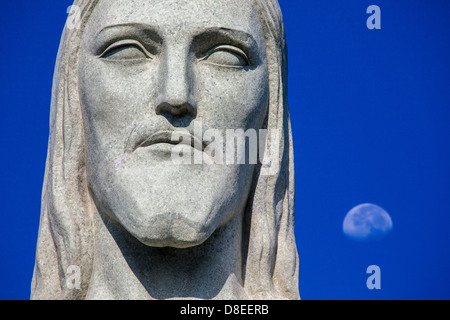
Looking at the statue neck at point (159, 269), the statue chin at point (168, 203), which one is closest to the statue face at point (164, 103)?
the statue chin at point (168, 203)

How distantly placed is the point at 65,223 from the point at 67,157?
0.54 metres

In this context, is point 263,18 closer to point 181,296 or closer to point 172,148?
point 172,148

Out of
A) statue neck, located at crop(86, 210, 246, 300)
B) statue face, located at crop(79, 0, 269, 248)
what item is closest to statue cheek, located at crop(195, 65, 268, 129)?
statue face, located at crop(79, 0, 269, 248)

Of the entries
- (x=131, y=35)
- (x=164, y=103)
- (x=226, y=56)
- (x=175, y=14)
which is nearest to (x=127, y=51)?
(x=131, y=35)

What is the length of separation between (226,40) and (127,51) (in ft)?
2.49

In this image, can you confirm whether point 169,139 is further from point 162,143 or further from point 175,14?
point 175,14

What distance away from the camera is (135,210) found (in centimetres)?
625

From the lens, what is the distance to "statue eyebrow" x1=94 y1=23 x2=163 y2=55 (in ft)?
21.5

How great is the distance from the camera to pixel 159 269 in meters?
6.50

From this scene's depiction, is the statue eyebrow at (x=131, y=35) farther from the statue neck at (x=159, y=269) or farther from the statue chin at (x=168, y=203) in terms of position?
the statue neck at (x=159, y=269)

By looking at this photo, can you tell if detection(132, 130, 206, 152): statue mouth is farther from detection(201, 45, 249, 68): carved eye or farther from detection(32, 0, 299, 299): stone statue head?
detection(201, 45, 249, 68): carved eye

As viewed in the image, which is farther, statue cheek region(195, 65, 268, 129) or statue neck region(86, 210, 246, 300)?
statue cheek region(195, 65, 268, 129)

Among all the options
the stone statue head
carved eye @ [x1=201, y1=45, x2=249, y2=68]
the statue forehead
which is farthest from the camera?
carved eye @ [x1=201, y1=45, x2=249, y2=68]
